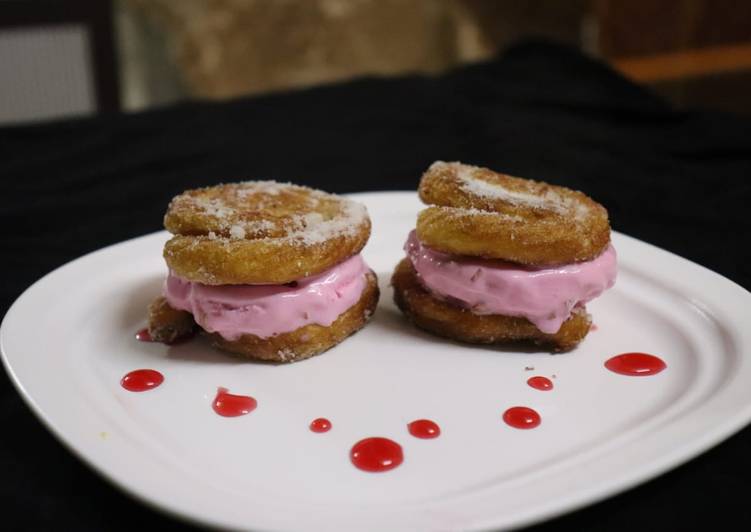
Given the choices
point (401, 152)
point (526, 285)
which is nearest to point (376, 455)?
point (526, 285)

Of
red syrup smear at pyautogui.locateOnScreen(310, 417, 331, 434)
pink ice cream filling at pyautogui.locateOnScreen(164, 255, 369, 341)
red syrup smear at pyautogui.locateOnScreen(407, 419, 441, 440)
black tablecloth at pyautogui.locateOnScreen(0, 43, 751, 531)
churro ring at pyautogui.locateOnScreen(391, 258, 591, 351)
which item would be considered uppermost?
pink ice cream filling at pyautogui.locateOnScreen(164, 255, 369, 341)

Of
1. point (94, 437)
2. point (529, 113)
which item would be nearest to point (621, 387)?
point (94, 437)

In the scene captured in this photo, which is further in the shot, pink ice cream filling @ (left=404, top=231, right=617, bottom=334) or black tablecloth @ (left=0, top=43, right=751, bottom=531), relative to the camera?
black tablecloth @ (left=0, top=43, right=751, bottom=531)

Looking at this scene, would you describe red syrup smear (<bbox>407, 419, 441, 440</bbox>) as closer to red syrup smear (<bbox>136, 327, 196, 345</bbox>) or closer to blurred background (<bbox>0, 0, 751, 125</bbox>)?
red syrup smear (<bbox>136, 327, 196, 345</bbox>)

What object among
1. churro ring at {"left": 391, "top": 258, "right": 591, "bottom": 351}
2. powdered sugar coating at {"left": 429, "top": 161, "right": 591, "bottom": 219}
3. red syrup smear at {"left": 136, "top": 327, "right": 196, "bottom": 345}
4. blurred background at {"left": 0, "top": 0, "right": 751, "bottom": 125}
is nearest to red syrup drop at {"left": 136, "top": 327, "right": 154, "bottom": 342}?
red syrup smear at {"left": 136, "top": 327, "right": 196, "bottom": 345}

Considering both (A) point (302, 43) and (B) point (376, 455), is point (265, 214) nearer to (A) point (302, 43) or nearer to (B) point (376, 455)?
(B) point (376, 455)

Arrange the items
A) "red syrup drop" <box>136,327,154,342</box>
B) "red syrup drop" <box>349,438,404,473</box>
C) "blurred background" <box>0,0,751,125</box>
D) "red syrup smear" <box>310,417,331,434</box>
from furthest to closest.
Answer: "blurred background" <box>0,0,751,125</box>, "red syrup drop" <box>136,327,154,342</box>, "red syrup smear" <box>310,417,331,434</box>, "red syrup drop" <box>349,438,404,473</box>

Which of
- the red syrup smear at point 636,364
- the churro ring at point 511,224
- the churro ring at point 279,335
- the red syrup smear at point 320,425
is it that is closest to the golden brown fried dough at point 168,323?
the churro ring at point 279,335
